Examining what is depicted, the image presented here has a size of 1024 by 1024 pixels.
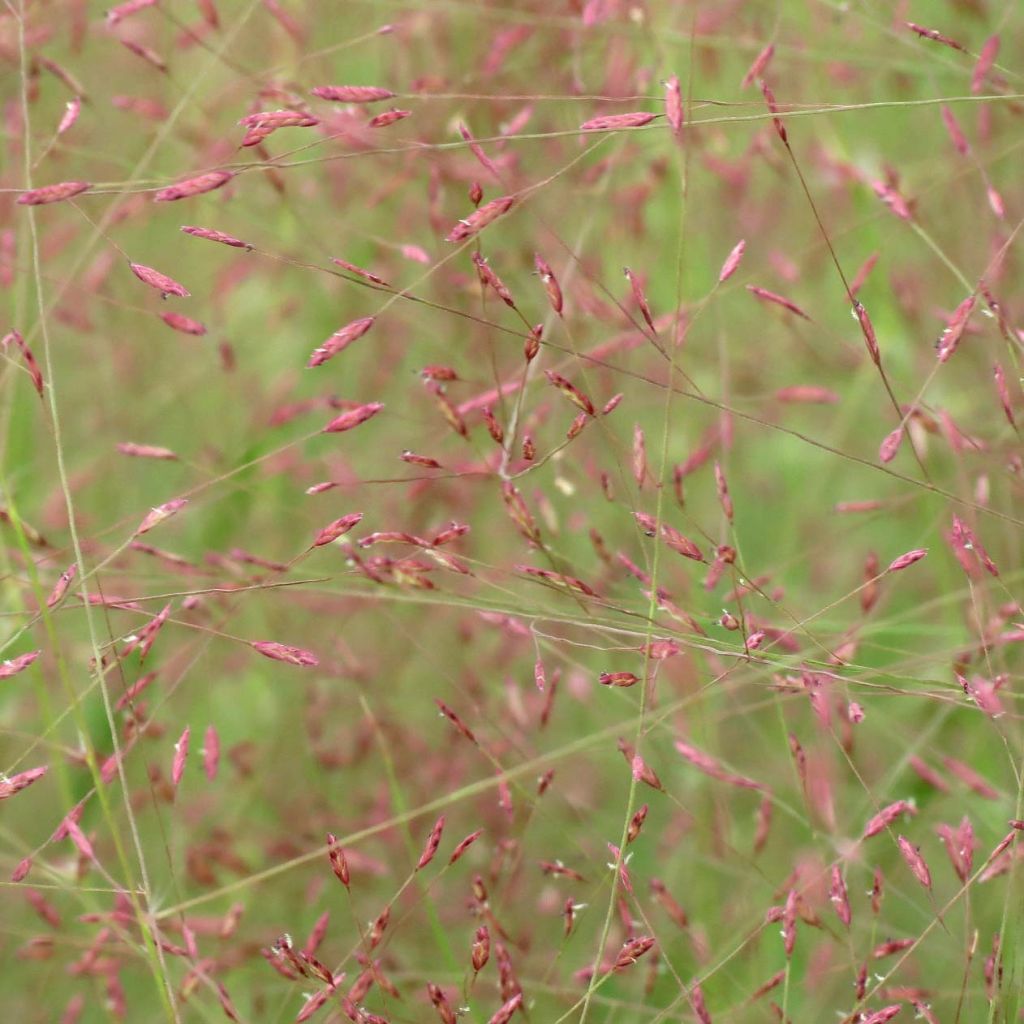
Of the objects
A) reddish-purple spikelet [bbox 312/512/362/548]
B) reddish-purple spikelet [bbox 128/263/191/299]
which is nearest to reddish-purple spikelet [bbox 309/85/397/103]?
reddish-purple spikelet [bbox 128/263/191/299]

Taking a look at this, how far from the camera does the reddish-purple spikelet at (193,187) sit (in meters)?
1.31

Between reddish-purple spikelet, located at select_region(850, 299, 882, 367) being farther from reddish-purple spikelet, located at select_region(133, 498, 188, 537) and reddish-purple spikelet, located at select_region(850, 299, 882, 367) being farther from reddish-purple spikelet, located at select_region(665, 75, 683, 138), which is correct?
reddish-purple spikelet, located at select_region(133, 498, 188, 537)

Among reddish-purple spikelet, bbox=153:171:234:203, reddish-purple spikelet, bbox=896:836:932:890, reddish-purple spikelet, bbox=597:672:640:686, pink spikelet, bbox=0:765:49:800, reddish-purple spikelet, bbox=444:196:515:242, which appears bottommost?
reddish-purple spikelet, bbox=896:836:932:890

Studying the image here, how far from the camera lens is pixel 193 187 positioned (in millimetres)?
1330

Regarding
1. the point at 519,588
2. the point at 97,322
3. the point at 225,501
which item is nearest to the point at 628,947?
the point at 519,588

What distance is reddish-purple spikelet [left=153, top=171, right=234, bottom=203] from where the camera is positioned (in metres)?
1.31

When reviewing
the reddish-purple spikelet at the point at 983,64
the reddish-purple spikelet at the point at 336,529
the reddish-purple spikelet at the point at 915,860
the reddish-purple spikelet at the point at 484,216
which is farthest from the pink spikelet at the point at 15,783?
the reddish-purple spikelet at the point at 983,64

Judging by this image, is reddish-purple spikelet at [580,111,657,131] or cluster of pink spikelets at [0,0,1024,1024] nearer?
reddish-purple spikelet at [580,111,657,131]

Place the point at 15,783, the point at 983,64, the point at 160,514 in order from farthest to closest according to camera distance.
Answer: the point at 983,64 < the point at 160,514 < the point at 15,783

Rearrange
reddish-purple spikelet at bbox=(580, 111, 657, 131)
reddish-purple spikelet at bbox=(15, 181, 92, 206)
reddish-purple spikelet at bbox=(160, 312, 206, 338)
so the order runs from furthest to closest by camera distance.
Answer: reddish-purple spikelet at bbox=(160, 312, 206, 338)
reddish-purple spikelet at bbox=(580, 111, 657, 131)
reddish-purple spikelet at bbox=(15, 181, 92, 206)

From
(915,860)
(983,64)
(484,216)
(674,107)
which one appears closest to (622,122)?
(674,107)

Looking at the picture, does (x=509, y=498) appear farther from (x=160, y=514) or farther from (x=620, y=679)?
(x=160, y=514)

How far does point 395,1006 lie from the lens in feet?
5.97

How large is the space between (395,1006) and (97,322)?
1.35m
